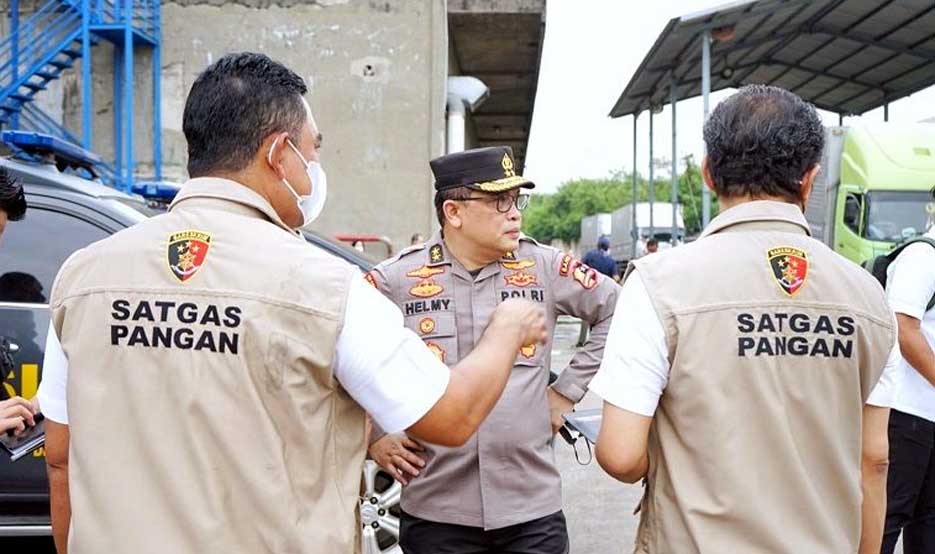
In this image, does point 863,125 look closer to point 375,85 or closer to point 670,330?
point 375,85

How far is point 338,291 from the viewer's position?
1664 mm

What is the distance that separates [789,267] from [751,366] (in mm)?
231

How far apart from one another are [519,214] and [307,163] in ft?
3.90

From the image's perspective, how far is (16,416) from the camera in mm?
2236

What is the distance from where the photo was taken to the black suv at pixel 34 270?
4.02 metres

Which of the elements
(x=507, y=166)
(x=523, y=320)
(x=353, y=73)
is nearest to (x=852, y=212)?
(x=353, y=73)

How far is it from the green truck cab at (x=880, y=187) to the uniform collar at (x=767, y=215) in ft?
36.4

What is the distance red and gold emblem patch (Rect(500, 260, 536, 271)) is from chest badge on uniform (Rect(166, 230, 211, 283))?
4.48 feet

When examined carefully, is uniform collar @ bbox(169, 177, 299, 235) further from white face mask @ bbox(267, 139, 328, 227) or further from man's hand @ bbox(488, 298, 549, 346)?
man's hand @ bbox(488, 298, 549, 346)

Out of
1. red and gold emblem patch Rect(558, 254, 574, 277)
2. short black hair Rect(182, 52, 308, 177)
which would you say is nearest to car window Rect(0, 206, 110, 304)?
red and gold emblem patch Rect(558, 254, 574, 277)

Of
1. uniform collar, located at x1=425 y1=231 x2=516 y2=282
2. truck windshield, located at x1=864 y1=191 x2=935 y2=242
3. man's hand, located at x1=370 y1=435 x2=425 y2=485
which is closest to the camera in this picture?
man's hand, located at x1=370 y1=435 x2=425 y2=485

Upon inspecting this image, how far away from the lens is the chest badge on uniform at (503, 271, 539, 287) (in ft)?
9.53

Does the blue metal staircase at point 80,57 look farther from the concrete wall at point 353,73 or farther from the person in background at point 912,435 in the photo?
the person in background at point 912,435

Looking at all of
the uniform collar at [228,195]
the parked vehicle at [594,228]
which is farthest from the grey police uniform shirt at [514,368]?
the parked vehicle at [594,228]
